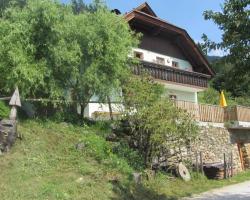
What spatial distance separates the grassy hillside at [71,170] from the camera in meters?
14.1

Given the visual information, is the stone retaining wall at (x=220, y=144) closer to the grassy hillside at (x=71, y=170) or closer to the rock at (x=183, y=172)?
the rock at (x=183, y=172)

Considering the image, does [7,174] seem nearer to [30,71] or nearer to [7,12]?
[30,71]

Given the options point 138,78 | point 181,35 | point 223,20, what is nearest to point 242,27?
point 223,20

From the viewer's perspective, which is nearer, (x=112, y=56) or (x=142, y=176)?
(x=142, y=176)

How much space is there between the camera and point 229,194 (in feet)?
62.4

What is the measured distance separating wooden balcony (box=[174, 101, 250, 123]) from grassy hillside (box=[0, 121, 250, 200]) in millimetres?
7263

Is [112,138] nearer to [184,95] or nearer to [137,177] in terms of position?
[137,177]

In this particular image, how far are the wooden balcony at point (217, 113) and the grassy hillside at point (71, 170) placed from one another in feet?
23.8

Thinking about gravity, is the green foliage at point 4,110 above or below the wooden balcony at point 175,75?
below

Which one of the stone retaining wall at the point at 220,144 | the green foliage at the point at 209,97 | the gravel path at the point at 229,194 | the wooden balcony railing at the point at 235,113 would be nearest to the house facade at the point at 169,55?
the wooden balcony railing at the point at 235,113

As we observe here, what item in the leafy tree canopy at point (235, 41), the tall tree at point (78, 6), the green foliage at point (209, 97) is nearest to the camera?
the leafy tree canopy at point (235, 41)

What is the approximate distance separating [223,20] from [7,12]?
11.2 metres

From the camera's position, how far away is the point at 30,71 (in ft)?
62.1

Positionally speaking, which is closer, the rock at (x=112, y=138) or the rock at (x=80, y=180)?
the rock at (x=80, y=180)
